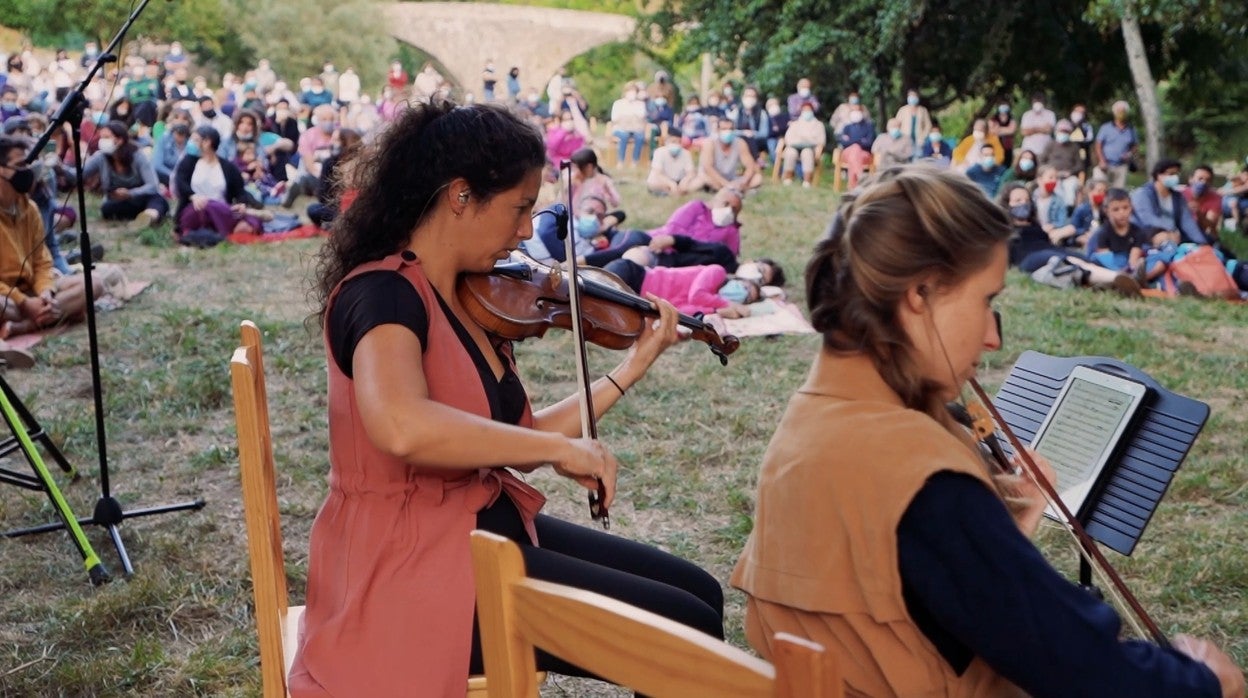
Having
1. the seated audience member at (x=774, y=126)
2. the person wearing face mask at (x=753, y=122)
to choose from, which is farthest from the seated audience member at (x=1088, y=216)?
the seated audience member at (x=774, y=126)

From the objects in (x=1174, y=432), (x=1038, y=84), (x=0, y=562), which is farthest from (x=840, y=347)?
(x=1038, y=84)

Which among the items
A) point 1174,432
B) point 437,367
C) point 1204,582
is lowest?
point 1204,582

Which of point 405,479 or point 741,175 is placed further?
point 741,175

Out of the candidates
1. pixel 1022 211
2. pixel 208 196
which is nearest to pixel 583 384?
pixel 1022 211

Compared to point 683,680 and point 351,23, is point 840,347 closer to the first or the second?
→ point 683,680

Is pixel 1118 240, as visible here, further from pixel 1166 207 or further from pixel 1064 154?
pixel 1064 154

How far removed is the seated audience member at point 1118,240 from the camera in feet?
30.3

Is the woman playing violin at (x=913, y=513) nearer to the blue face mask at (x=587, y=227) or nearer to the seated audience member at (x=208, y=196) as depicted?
the blue face mask at (x=587, y=227)

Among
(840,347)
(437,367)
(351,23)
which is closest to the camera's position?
(840,347)

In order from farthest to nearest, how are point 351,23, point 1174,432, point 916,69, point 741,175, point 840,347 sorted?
point 351,23, point 916,69, point 741,175, point 1174,432, point 840,347

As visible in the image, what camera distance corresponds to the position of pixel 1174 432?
6.84 feet

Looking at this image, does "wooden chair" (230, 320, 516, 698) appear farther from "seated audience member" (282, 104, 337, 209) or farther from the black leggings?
"seated audience member" (282, 104, 337, 209)

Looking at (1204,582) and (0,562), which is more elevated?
(1204,582)

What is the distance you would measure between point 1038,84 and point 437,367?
1942 centimetres
